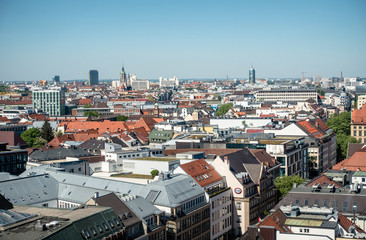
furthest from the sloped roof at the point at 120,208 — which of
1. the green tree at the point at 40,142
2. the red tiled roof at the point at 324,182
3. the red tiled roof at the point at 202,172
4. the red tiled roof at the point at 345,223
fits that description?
the green tree at the point at 40,142

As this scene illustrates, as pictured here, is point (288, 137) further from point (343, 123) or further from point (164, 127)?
point (343, 123)

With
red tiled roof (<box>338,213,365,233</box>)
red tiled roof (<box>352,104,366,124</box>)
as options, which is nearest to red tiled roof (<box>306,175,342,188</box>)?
red tiled roof (<box>338,213,365,233</box>)

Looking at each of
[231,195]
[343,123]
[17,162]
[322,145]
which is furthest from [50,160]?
[343,123]

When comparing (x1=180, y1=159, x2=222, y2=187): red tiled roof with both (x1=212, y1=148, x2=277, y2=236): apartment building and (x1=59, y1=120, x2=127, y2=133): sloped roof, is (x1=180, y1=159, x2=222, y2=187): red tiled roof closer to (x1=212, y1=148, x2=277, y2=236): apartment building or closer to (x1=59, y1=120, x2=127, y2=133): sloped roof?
(x1=212, y1=148, x2=277, y2=236): apartment building

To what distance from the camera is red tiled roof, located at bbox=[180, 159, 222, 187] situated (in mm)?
73137

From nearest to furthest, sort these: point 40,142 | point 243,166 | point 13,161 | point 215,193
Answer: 1. point 215,193
2. point 243,166
3. point 13,161
4. point 40,142

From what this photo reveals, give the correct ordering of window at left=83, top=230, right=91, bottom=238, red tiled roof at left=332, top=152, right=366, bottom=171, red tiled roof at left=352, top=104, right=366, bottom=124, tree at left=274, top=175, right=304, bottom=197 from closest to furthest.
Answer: window at left=83, top=230, right=91, bottom=238, tree at left=274, top=175, right=304, bottom=197, red tiled roof at left=332, top=152, right=366, bottom=171, red tiled roof at left=352, top=104, right=366, bottom=124

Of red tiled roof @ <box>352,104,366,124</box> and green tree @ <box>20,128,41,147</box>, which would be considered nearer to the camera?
red tiled roof @ <box>352,104,366,124</box>

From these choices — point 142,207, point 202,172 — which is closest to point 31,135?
point 202,172

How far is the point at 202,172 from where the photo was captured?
75.5 m

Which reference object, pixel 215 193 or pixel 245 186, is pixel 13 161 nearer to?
pixel 215 193

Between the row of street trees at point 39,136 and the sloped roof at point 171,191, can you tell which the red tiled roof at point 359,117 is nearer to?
the row of street trees at point 39,136

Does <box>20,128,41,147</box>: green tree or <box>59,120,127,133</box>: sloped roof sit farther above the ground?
<box>59,120,127,133</box>: sloped roof

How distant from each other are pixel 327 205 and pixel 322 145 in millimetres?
59616
